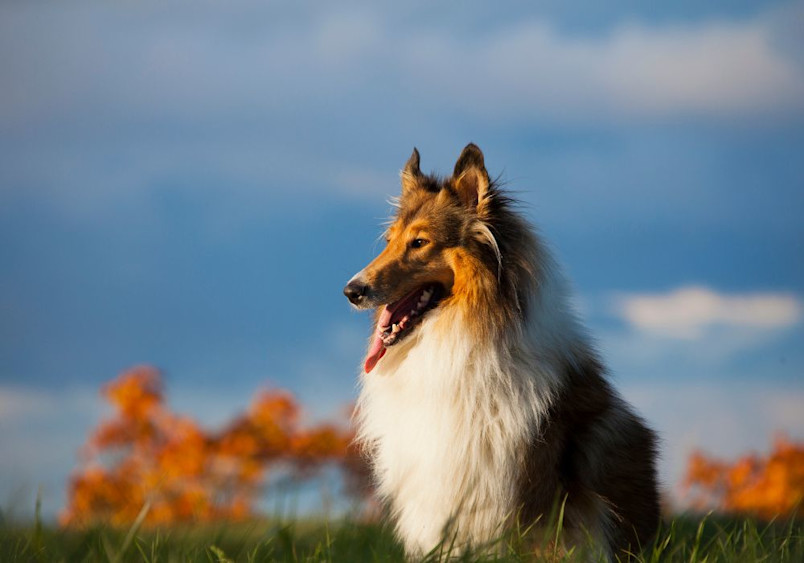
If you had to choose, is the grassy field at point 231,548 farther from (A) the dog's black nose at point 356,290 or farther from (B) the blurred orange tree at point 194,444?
(B) the blurred orange tree at point 194,444

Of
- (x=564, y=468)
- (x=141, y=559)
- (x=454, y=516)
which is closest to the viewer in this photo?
(x=454, y=516)

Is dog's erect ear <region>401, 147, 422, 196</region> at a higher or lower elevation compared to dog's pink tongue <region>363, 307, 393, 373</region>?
higher

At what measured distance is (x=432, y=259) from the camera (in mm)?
5645

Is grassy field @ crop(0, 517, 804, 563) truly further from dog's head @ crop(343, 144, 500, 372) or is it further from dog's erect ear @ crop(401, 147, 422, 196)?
dog's erect ear @ crop(401, 147, 422, 196)

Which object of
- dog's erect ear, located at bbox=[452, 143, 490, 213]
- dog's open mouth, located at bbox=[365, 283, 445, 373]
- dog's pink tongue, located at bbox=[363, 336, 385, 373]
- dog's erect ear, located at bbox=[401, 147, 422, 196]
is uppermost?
dog's erect ear, located at bbox=[401, 147, 422, 196]

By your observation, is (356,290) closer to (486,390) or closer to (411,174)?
(486,390)

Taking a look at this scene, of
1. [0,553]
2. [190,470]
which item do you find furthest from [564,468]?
[190,470]

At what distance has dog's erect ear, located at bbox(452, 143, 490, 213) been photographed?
19.0 feet

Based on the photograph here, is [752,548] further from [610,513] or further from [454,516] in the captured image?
[454,516]

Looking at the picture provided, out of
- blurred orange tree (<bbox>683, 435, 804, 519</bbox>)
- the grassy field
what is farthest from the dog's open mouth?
blurred orange tree (<bbox>683, 435, 804, 519</bbox>)

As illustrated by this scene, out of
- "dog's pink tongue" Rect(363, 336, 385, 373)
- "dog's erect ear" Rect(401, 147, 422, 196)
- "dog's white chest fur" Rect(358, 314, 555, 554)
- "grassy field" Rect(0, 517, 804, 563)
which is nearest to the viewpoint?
"grassy field" Rect(0, 517, 804, 563)

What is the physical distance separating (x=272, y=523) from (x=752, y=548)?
109 inches

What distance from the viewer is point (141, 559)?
424 cm

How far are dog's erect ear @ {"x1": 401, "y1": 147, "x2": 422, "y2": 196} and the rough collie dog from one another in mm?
432
